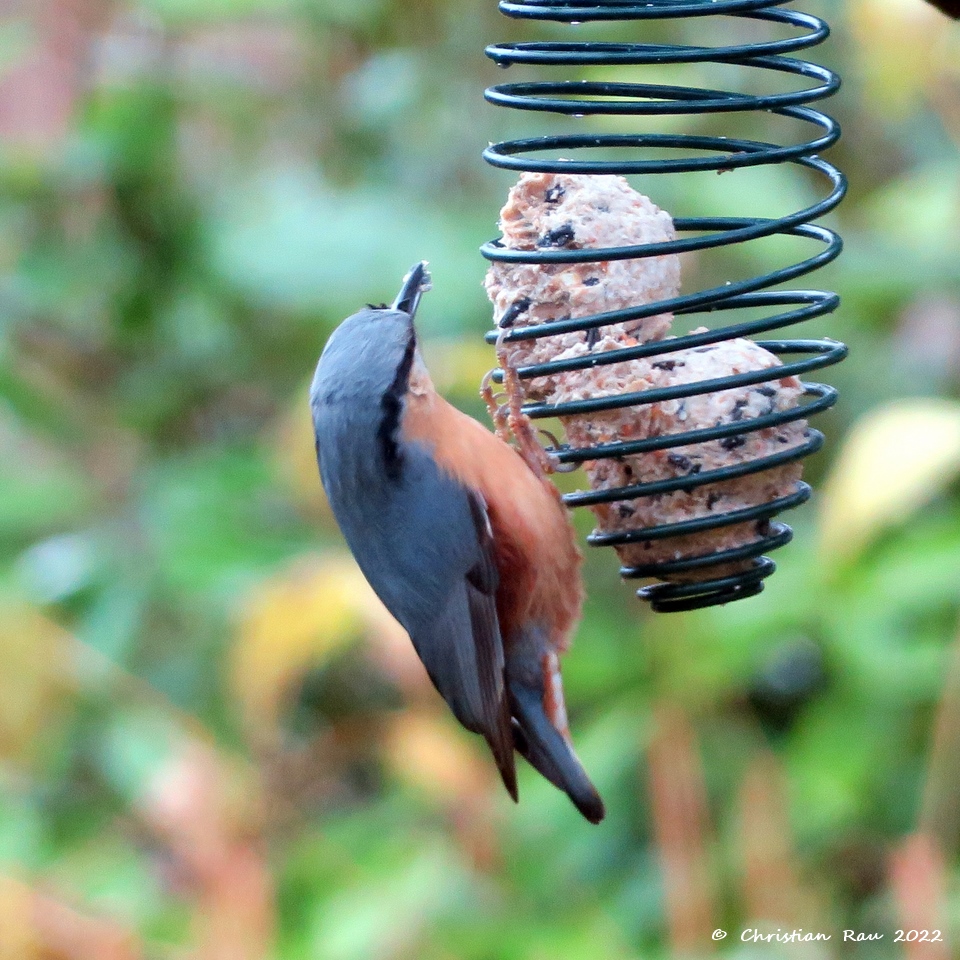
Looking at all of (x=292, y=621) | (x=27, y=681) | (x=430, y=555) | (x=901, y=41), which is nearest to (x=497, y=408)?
(x=430, y=555)

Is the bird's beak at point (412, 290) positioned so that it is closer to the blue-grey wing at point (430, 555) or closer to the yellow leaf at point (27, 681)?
the blue-grey wing at point (430, 555)

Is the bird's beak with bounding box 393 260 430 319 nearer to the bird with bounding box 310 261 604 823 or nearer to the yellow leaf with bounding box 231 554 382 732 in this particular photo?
the bird with bounding box 310 261 604 823

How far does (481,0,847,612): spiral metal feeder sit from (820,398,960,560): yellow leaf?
541 mm

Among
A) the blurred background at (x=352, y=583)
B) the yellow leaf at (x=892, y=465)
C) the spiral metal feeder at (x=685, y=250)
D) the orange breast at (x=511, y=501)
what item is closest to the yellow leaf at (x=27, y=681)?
the blurred background at (x=352, y=583)

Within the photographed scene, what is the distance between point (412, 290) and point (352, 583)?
889 millimetres

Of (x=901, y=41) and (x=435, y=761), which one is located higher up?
(x=901, y=41)

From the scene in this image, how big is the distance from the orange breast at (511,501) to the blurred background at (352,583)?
0.61 metres

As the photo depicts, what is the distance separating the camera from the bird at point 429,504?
7.27 feet

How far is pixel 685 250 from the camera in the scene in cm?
178

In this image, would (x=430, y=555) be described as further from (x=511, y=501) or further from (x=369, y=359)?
(x=369, y=359)

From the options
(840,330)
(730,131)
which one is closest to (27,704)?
(840,330)

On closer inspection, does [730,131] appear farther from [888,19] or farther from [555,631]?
[555,631]

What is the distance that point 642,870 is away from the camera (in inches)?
139

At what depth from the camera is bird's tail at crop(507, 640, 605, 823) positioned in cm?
245
